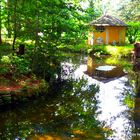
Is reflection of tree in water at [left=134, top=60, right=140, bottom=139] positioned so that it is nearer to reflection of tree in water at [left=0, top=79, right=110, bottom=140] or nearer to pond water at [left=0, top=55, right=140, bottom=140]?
pond water at [left=0, top=55, right=140, bottom=140]

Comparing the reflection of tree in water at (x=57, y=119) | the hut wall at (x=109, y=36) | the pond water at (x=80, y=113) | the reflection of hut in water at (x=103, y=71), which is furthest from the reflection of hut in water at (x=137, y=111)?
the hut wall at (x=109, y=36)

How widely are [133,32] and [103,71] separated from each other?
19.5m

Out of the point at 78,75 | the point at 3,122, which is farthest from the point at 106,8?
the point at 3,122

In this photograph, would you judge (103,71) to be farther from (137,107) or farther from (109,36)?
(109,36)

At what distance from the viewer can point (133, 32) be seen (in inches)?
1681

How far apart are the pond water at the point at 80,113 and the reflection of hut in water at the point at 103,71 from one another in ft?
2.48

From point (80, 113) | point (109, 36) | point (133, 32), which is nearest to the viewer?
point (80, 113)

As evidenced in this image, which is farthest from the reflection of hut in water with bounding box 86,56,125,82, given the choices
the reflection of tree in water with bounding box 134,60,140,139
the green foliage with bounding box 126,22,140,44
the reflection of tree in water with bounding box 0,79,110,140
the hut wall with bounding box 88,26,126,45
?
the green foliage with bounding box 126,22,140,44

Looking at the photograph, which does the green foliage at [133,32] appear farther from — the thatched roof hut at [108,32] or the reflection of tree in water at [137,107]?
the reflection of tree in water at [137,107]

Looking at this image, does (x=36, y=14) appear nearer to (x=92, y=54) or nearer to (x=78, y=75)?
(x=78, y=75)

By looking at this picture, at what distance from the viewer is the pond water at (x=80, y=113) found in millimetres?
11375

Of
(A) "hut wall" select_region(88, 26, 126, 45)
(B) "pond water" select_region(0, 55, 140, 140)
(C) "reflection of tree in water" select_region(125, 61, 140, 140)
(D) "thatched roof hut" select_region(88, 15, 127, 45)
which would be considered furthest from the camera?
(A) "hut wall" select_region(88, 26, 126, 45)

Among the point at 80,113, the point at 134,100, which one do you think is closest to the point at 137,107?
the point at 134,100

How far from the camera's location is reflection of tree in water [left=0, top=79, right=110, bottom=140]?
11.4 m
